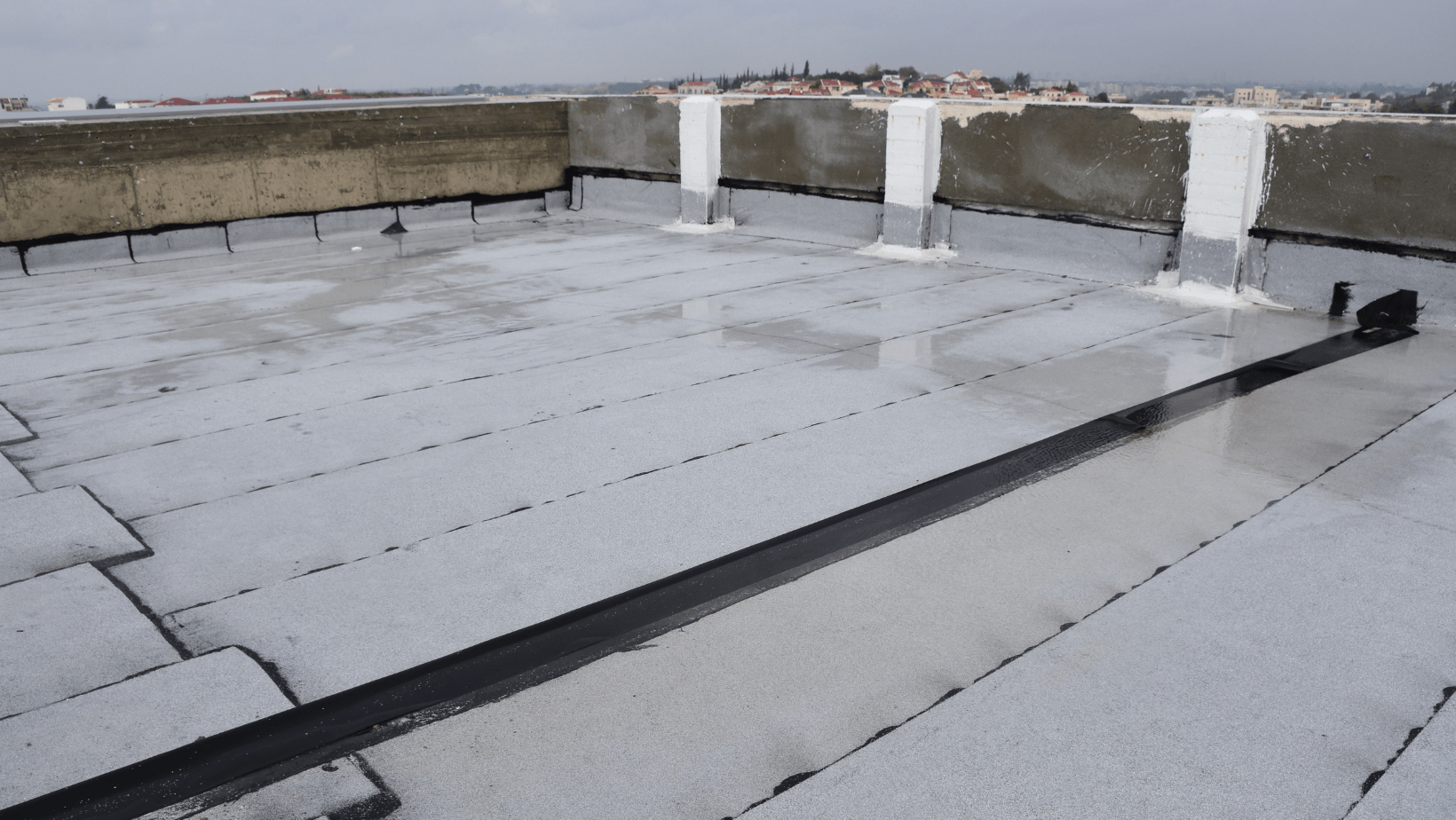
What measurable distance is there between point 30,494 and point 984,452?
16.1ft

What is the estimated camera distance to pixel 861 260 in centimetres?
1154

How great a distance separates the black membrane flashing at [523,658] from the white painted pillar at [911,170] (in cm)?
613

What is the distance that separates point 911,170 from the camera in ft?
37.7

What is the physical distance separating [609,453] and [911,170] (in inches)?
275

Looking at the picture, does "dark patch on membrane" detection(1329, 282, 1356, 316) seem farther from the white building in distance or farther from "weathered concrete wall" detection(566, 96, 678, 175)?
"weathered concrete wall" detection(566, 96, 678, 175)

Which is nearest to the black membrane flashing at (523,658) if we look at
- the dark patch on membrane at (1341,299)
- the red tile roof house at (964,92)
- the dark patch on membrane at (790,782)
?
the dark patch on membrane at (790,782)

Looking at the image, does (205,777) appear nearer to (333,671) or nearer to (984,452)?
(333,671)

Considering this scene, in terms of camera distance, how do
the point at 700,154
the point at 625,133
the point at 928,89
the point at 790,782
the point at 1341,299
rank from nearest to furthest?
the point at 790,782 < the point at 1341,299 < the point at 700,154 < the point at 928,89 < the point at 625,133

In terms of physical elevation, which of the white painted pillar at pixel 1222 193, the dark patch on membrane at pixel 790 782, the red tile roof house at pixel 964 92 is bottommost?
the dark patch on membrane at pixel 790 782

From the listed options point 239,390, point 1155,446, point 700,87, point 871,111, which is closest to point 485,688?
point 1155,446

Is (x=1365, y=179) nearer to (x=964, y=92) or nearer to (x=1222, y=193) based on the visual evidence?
(x=1222, y=193)

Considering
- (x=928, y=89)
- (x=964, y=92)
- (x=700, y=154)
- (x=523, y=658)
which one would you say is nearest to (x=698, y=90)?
(x=700, y=154)

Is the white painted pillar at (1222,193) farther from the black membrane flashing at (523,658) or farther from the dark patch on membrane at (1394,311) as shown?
the black membrane flashing at (523,658)

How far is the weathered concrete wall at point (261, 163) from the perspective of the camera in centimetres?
1152
